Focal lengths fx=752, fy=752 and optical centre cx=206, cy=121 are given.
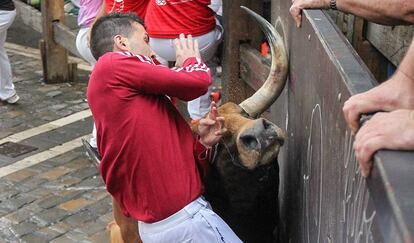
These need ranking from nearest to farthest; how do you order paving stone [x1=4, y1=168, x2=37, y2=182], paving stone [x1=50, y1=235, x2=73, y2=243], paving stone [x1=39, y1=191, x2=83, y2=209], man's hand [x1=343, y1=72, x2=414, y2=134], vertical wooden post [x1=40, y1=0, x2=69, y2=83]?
man's hand [x1=343, y1=72, x2=414, y2=134]
paving stone [x1=50, y1=235, x2=73, y2=243]
paving stone [x1=39, y1=191, x2=83, y2=209]
paving stone [x1=4, y1=168, x2=37, y2=182]
vertical wooden post [x1=40, y1=0, x2=69, y2=83]

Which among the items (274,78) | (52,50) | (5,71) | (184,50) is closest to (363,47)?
(274,78)

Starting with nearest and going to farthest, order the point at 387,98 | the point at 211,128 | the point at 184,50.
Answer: the point at 387,98
the point at 211,128
the point at 184,50

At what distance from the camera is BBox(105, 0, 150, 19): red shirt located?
588cm

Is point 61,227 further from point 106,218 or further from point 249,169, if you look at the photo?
point 249,169

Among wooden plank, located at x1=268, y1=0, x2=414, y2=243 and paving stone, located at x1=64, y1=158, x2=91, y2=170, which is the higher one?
wooden plank, located at x1=268, y1=0, x2=414, y2=243

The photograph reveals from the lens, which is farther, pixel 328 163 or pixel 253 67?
pixel 253 67

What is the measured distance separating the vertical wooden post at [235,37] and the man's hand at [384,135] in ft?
12.1

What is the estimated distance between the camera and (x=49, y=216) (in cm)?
577

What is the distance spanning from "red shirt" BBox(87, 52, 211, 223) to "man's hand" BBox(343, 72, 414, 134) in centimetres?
123

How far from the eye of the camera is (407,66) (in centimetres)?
215

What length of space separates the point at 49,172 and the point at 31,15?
12.9 ft

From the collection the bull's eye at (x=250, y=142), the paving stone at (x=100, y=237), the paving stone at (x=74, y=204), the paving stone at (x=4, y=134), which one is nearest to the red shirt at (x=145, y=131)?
the bull's eye at (x=250, y=142)

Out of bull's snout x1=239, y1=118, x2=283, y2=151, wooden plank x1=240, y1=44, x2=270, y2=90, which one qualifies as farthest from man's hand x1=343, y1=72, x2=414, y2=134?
wooden plank x1=240, y1=44, x2=270, y2=90

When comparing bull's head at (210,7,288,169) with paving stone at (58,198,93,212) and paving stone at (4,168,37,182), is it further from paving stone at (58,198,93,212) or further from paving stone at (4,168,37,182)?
paving stone at (4,168,37,182)
